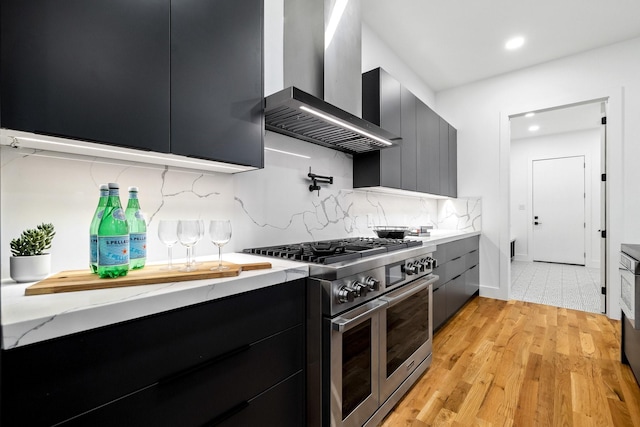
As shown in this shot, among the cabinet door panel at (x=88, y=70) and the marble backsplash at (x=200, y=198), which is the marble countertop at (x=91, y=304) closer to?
the marble backsplash at (x=200, y=198)

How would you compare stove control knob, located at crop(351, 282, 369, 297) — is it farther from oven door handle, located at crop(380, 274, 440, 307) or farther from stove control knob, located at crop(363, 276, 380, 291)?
oven door handle, located at crop(380, 274, 440, 307)

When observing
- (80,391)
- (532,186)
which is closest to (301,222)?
(80,391)

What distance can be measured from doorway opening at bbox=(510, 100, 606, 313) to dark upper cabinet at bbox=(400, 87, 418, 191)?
3290mm

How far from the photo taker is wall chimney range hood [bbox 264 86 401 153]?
146cm

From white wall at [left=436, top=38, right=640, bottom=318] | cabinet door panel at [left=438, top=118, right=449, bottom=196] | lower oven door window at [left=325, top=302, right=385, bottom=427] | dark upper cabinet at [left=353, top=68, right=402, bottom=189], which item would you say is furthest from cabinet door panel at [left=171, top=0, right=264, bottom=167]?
white wall at [left=436, top=38, right=640, bottom=318]

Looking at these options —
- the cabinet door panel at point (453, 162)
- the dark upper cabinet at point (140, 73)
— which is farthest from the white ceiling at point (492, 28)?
the dark upper cabinet at point (140, 73)

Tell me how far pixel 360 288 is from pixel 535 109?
3.69 m

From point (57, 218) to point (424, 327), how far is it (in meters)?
2.10

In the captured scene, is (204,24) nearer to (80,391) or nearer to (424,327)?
(80,391)

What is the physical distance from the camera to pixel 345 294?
1.32 m

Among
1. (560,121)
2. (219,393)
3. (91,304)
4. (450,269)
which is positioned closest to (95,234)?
(91,304)

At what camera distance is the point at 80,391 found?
713 millimetres

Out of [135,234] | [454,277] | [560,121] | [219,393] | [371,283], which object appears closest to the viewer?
[219,393]

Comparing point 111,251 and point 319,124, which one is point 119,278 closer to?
point 111,251
